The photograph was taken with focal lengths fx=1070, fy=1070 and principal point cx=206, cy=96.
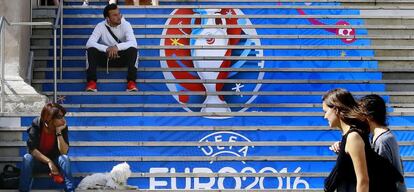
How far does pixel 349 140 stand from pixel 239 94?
788 centimetres

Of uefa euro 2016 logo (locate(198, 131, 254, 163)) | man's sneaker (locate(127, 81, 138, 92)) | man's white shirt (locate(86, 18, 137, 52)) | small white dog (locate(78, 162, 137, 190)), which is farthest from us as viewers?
man's white shirt (locate(86, 18, 137, 52))

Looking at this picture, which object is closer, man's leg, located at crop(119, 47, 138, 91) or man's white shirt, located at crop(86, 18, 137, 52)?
man's leg, located at crop(119, 47, 138, 91)

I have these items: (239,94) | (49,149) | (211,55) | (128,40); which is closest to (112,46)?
(128,40)

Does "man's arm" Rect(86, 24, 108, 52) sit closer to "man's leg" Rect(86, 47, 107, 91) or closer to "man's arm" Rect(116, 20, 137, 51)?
"man's leg" Rect(86, 47, 107, 91)

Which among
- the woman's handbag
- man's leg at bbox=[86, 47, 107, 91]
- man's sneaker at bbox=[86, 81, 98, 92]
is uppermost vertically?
man's leg at bbox=[86, 47, 107, 91]

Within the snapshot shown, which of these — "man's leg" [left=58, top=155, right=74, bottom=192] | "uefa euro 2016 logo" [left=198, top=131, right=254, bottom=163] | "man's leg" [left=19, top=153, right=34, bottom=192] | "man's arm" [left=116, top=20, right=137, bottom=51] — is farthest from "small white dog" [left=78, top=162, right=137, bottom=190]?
"man's arm" [left=116, top=20, right=137, bottom=51]

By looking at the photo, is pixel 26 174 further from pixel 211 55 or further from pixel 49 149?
pixel 211 55

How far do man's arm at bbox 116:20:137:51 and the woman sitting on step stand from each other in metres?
3.24

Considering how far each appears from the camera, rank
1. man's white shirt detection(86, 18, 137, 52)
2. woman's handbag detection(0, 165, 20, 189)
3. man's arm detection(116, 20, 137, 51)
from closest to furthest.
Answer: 1. woman's handbag detection(0, 165, 20, 189)
2. man's arm detection(116, 20, 137, 51)
3. man's white shirt detection(86, 18, 137, 52)

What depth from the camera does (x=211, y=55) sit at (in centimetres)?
1571

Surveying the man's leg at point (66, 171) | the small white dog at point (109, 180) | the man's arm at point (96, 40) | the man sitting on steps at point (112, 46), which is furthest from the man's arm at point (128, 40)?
the man's leg at point (66, 171)

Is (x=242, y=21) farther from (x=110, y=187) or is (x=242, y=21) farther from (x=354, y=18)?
(x=110, y=187)

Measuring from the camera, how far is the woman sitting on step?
37.9 feet

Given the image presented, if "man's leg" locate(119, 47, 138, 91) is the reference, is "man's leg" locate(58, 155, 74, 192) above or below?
below
